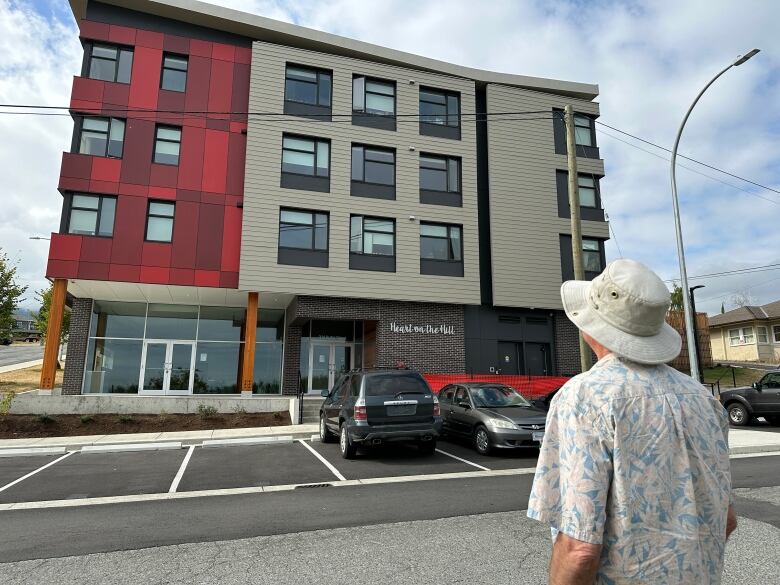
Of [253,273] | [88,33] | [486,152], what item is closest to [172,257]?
[253,273]

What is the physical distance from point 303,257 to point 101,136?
916cm

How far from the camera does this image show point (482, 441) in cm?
1075

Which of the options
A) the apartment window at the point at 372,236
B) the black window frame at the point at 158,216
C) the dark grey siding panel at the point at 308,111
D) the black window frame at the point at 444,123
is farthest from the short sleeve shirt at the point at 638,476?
the black window frame at the point at 444,123

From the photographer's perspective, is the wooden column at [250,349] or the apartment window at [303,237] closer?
the wooden column at [250,349]

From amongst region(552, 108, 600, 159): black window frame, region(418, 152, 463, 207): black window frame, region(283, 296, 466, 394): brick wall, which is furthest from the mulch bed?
region(552, 108, 600, 159): black window frame

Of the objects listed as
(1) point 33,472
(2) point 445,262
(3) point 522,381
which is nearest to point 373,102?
(2) point 445,262

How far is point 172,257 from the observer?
64.9ft

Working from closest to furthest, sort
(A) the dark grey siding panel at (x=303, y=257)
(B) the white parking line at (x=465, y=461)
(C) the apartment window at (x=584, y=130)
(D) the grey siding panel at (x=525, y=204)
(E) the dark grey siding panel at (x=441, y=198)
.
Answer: (B) the white parking line at (x=465, y=461) → (A) the dark grey siding panel at (x=303, y=257) → (E) the dark grey siding panel at (x=441, y=198) → (D) the grey siding panel at (x=525, y=204) → (C) the apartment window at (x=584, y=130)

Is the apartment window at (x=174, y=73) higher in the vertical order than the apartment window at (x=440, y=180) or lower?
higher

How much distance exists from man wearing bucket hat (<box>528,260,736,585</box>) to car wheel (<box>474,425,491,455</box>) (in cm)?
901

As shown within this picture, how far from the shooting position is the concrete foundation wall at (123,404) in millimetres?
17031

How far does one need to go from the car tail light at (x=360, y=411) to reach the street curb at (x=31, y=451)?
7387 millimetres

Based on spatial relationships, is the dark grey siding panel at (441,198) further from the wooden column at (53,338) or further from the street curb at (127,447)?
the wooden column at (53,338)

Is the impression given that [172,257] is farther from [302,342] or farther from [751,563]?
[751,563]
